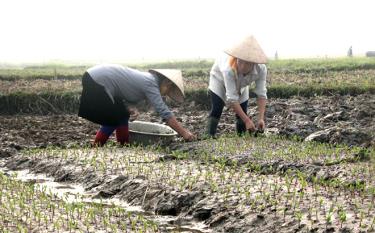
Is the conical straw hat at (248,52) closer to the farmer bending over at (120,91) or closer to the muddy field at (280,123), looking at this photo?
the farmer bending over at (120,91)

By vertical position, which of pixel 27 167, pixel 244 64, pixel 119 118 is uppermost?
pixel 244 64

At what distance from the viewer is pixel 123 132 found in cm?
752

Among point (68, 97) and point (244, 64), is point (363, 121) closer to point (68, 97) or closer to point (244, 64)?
point (244, 64)

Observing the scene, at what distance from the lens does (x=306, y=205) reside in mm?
4562

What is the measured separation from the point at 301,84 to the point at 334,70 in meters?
5.64

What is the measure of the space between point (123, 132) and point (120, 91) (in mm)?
650

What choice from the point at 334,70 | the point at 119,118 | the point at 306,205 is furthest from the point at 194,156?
the point at 334,70

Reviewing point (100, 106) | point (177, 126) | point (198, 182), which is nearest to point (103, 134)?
point (100, 106)

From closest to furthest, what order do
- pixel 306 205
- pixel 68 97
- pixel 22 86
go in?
pixel 306 205, pixel 68 97, pixel 22 86

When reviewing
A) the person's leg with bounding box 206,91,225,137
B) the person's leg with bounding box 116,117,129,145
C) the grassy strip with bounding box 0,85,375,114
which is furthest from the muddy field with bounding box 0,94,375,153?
the person's leg with bounding box 206,91,225,137

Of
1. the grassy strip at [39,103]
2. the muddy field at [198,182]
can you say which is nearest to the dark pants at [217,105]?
the muddy field at [198,182]

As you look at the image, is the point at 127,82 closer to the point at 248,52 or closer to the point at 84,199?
the point at 248,52

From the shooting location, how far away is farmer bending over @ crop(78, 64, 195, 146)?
684 cm

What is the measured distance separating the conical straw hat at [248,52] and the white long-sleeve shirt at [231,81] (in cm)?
33
